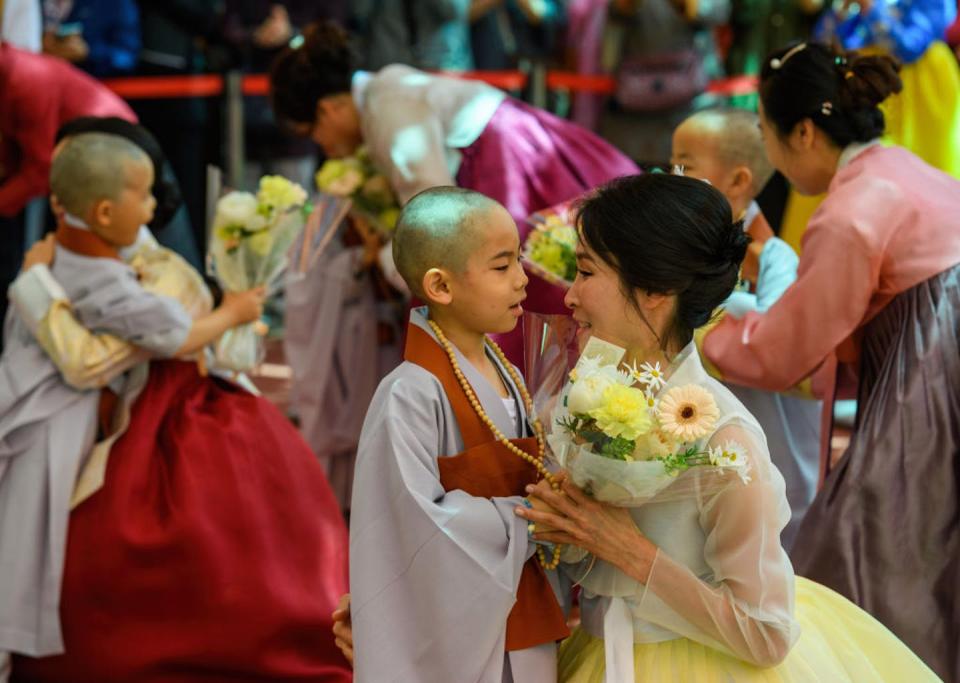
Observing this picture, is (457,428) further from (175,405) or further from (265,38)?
(265,38)

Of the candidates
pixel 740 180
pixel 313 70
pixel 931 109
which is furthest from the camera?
pixel 931 109

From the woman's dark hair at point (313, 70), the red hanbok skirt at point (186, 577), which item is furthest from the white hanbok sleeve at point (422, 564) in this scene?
the woman's dark hair at point (313, 70)

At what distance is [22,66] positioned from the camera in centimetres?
455

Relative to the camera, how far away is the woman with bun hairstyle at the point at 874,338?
2465 millimetres

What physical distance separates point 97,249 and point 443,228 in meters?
1.38

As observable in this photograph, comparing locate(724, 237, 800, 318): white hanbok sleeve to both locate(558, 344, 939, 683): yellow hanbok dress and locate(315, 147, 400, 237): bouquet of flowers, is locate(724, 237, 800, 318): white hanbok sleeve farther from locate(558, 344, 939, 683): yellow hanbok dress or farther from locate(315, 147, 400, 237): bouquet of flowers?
locate(315, 147, 400, 237): bouquet of flowers

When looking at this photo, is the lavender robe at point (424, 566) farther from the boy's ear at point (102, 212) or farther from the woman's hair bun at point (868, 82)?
the boy's ear at point (102, 212)

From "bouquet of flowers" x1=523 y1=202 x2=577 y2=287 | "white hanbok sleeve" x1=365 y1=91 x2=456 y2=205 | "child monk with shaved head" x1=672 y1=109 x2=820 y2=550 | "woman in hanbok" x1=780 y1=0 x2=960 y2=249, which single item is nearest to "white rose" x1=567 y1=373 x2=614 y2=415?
"bouquet of flowers" x1=523 y1=202 x2=577 y2=287

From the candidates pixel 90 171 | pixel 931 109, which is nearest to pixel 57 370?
pixel 90 171

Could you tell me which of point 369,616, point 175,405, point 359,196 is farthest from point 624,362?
point 359,196

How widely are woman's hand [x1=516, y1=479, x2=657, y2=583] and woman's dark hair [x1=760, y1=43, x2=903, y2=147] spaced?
119 centimetres

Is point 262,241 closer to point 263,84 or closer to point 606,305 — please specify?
point 606,305

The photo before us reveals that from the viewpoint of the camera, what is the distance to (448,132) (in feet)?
12.6

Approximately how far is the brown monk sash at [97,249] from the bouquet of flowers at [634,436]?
5.48 feet
